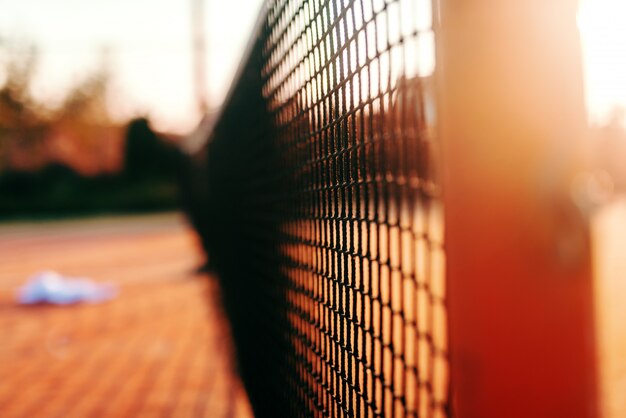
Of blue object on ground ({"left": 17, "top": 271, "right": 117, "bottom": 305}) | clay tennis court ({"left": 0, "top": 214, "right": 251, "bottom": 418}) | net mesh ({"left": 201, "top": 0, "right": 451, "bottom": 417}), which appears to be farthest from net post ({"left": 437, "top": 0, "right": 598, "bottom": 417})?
blue object on ground ({"left": 17, "top": 271, "right": 117, "bottom": 305})

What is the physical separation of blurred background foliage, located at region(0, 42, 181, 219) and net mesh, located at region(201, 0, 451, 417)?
2911cm

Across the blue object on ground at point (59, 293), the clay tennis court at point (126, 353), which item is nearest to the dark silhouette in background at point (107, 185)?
the clay tennis court at point (126, 353)

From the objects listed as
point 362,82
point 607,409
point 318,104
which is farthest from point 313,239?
point 607,409

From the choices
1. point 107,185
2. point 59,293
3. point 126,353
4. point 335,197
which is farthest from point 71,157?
point 335,197

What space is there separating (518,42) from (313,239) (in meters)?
0.92

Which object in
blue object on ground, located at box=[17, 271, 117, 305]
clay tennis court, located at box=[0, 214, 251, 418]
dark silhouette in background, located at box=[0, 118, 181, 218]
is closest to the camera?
clay tennis court, located at box=[0, 214, 251, 418]

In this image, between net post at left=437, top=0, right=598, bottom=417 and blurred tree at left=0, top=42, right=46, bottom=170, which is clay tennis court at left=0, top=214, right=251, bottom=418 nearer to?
net post at left=437, top=0, right=598, bottom=417

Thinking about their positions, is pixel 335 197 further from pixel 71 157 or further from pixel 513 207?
pixel 71 157

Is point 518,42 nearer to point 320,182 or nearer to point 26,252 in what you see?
point 320,182

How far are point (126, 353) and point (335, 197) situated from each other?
403 cm

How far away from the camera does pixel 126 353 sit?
5.26m

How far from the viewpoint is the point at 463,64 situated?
1.22 m

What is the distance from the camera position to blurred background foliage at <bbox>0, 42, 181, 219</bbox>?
105 ft

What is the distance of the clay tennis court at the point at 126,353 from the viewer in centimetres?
404
